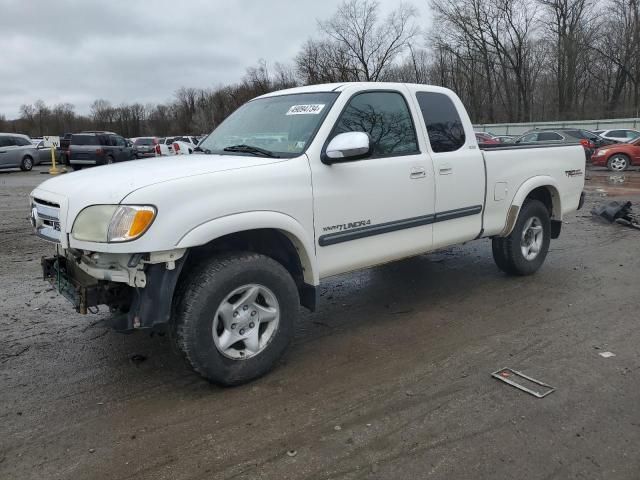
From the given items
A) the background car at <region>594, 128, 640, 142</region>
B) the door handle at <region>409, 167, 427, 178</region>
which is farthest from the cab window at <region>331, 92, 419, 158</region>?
the background car at <region>594, 128, 640, 142</region>

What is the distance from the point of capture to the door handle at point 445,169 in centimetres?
459

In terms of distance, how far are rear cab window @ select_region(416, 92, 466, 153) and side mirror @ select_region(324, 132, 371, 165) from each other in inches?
46.0

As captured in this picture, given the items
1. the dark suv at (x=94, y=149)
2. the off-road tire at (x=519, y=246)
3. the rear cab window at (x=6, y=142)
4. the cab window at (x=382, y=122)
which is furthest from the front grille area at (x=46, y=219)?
the rear cab window at (x=6, y=142)

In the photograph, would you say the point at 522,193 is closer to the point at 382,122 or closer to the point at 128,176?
the point at 382,122

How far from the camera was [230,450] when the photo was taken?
283cm

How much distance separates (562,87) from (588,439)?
5957 cm

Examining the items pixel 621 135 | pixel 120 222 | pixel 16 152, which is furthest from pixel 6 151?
pixel 621 135

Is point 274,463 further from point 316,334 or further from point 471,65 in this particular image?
point 471,65

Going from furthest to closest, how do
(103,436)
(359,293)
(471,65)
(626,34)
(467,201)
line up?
1. (471,65)
2. (626,34)
3. (359,293)
4. (467,201)
5. (103,436)

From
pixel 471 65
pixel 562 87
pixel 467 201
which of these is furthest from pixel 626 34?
pixel 467 201

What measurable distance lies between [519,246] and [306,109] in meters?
2.98

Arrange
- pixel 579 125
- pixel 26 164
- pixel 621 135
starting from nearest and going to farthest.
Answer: pixel 26 164
pixel 621 135
pixel 579 125

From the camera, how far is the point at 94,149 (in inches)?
950

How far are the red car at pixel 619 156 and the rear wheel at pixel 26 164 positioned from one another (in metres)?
24.6
